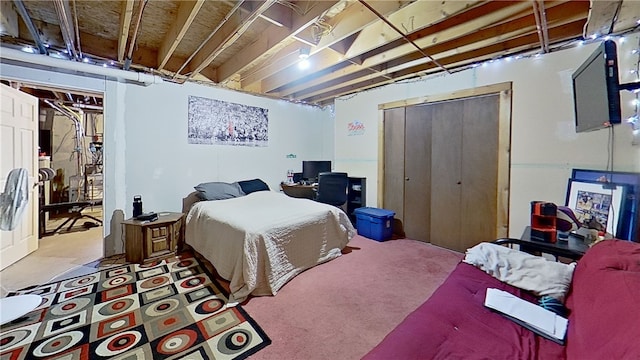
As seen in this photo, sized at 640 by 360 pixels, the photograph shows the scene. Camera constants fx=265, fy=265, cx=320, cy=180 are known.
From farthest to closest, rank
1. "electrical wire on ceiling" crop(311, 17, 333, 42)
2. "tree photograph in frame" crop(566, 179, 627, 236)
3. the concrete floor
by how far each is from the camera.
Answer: the concrete floor, "electrical wire on ceiling" crop(311, 17, 333, 42), "tree photograph in frame" crop(566, 179, 627, 236)

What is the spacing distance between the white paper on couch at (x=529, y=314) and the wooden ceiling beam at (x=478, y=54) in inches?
103

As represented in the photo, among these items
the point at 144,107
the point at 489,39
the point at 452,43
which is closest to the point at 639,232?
the point at 489,39

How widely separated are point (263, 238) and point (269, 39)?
78.3 inches

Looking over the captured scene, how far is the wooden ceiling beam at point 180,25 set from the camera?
2.04 metres

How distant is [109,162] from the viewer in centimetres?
323

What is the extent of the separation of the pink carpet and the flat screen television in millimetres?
1832

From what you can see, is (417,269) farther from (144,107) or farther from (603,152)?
(144,107)

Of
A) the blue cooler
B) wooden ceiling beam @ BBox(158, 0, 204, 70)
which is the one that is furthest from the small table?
wooden ceiling beam @ BBox(158, 0, 204, 70)

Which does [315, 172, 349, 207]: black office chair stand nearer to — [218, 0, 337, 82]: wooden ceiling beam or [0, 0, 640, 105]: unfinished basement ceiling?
[0, 0, 640, 105]: unfinished basement ceiling

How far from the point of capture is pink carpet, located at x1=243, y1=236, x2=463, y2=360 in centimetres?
178

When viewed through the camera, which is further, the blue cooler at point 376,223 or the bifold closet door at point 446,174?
the blue cooler at point 376,223

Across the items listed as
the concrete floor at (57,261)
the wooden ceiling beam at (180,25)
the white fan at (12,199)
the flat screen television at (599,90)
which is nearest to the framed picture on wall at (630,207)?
the flat screen television at (599,90)

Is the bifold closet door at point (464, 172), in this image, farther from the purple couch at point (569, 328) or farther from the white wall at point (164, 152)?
the white wall at point (164, 152)

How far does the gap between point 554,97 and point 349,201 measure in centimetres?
309
